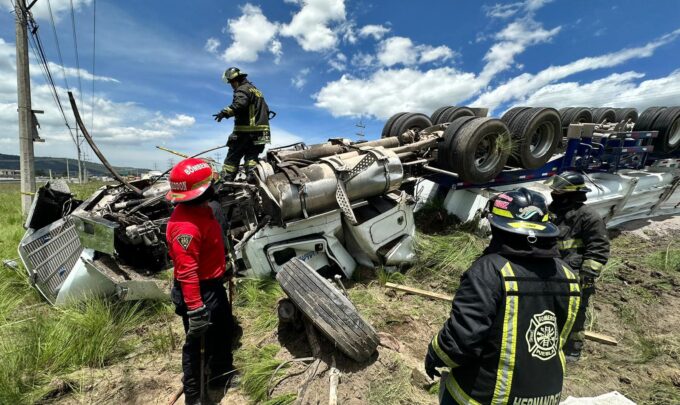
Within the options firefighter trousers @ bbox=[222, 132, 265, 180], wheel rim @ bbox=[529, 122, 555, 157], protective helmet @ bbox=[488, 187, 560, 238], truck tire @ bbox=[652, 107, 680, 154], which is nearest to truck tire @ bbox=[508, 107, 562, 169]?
wheel rim @ bbox=[529, 122, 555, 157]

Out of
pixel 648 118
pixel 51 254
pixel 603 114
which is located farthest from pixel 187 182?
pixel 648 118

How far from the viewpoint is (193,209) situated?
2.13m

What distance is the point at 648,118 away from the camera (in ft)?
22.8

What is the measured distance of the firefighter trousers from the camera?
4500 mm

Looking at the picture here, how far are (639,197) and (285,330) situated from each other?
710 cm

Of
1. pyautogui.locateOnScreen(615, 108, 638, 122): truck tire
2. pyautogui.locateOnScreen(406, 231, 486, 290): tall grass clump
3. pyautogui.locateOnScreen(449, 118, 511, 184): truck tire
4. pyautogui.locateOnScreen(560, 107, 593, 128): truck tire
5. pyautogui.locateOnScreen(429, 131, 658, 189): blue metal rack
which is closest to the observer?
pyautogui.locateOnScreen(406, 231, 486, 290): tall grass clump

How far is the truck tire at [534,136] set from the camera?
4.82 meters

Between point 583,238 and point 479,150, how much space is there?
2.12 m

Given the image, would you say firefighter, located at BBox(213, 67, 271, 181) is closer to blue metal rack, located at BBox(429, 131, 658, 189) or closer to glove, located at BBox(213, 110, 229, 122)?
glove, located at BBox(213, 110, 229, 122)

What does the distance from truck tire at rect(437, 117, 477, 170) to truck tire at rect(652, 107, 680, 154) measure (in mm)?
5187

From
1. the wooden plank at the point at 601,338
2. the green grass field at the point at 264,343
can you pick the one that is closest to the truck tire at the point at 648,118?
the green grass field at the point at 264,343

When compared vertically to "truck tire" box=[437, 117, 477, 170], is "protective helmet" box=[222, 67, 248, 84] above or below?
above

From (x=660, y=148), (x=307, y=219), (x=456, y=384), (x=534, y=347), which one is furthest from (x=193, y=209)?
(x=660, y=148)

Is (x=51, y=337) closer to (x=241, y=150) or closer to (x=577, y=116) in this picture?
(x=241, y=150)
